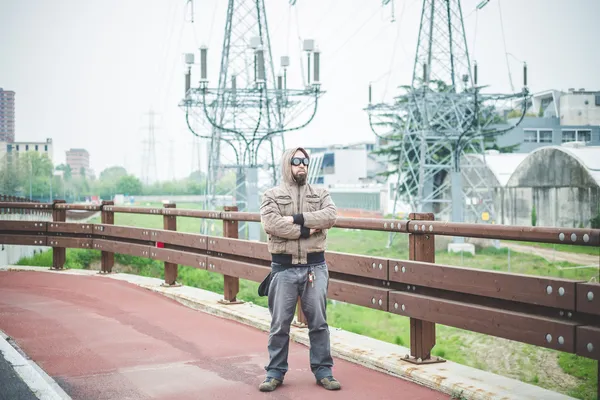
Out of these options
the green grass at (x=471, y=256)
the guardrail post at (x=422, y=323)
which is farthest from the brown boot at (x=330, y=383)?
the green grass at (x=471, y=256)

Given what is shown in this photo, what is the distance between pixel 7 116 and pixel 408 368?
33.4 metres

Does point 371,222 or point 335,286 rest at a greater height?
point 371,222

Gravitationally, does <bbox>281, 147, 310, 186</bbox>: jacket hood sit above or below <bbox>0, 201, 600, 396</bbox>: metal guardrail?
above

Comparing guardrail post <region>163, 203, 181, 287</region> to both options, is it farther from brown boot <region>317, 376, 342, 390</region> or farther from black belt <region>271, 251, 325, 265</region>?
brown boot <region>317, 376, 342, 390</region>

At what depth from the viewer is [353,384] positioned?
239 inches

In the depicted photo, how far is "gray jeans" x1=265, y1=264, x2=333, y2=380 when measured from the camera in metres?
6.04

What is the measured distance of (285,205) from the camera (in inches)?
236

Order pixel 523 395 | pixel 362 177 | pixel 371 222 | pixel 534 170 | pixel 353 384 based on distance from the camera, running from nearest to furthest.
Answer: pixel 523 395 → pixel 353 384 → pixel 371 222 → pixel 534 170 → pixel 362 177

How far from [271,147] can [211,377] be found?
3398cm

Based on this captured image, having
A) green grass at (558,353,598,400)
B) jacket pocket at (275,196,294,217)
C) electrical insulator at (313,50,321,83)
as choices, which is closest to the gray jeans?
jacket pocket at (275,196,294,217)

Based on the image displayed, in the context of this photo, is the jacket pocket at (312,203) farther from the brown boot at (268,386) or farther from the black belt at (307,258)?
the brown boot at (268,386)

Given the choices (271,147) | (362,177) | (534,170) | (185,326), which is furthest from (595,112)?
(362,177)

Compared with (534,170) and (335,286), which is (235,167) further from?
(335,286)

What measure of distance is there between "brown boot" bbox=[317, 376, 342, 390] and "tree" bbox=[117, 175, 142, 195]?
68.1 metres
